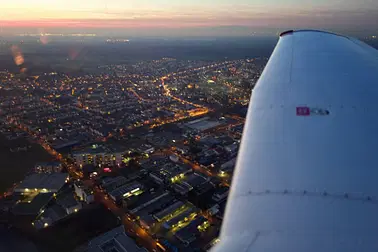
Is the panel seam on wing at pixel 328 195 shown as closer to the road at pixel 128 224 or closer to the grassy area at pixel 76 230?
the road at pixel 128 224

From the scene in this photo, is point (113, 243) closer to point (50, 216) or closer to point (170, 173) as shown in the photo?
point (50, 216)

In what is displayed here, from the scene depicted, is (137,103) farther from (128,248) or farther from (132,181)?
(128,248)

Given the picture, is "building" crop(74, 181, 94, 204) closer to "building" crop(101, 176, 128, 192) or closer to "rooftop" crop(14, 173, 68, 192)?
"building" crop(101, 176, 128, 192)

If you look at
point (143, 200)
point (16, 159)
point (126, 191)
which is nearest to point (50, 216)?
point (126, 191)

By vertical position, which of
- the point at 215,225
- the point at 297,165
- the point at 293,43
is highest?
the point at 293,43

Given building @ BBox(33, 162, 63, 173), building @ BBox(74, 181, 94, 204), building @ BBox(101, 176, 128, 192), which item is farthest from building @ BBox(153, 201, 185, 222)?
building @ BBox(33, 162, 63, 173)

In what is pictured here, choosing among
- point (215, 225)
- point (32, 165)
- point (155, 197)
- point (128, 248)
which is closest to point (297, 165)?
point (128, 248)
